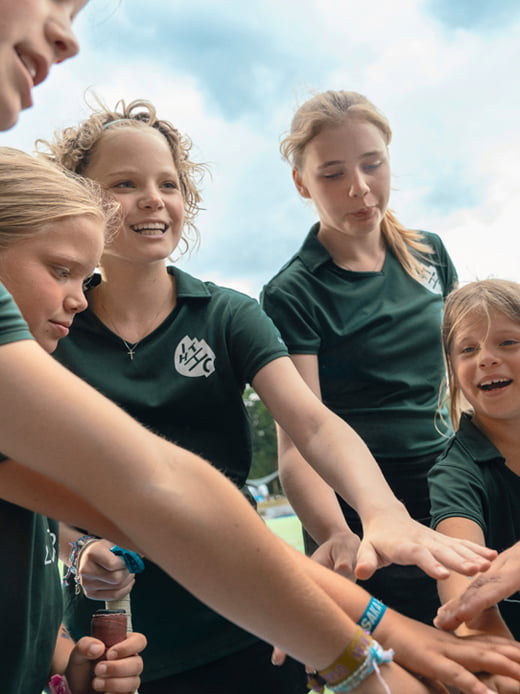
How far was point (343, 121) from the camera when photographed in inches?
96.5

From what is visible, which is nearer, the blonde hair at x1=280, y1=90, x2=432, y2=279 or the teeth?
the teeth

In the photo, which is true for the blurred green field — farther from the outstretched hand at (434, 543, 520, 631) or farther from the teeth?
the outstretched hand at (434, 543, 520, 631)

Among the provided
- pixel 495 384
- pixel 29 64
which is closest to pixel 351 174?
pixel 495 384

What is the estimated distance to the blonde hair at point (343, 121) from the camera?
247cm

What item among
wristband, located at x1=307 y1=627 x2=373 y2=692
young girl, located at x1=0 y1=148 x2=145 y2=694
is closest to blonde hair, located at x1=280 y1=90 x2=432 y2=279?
young girl, located at x1=0 y1=148 x2=145 y2=694

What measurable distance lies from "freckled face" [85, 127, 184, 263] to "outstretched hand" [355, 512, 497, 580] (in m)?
1.00

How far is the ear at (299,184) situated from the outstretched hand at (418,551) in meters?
1.46

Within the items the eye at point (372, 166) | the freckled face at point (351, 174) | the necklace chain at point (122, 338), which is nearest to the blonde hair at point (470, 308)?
the freckled face at point (351, 174)

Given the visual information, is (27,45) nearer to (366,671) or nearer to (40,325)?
(40,325)

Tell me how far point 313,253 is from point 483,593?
4.46 feet

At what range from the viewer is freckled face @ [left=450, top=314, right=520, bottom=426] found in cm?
205

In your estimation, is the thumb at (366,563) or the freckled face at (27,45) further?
the thumb at (366,563)

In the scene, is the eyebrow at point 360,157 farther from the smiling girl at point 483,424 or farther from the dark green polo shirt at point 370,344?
the smiling girl at point 483,424

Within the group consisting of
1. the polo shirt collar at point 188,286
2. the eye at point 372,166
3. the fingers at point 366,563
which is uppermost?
the eye at point 372,166
